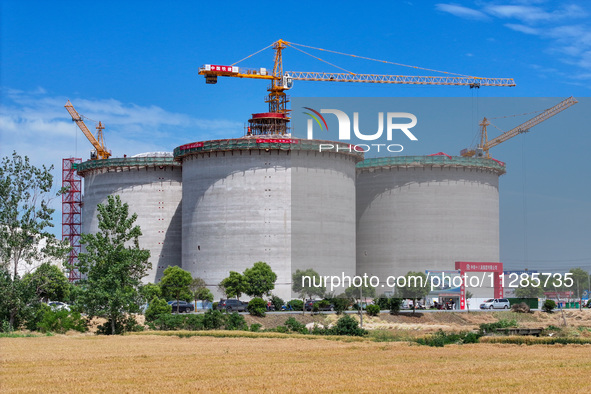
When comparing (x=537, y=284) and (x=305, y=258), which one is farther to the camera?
(x=537, y=284)

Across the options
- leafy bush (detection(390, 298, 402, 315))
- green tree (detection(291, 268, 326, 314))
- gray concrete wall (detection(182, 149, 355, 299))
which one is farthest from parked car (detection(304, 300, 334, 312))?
gray concrete wall (detection(182, 149, 355, 299))

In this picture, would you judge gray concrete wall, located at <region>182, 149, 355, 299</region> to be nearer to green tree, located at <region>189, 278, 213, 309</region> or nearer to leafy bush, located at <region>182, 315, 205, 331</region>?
green tree, located at <region>189, 278, 213, 309</region>

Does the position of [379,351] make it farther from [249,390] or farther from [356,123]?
[356,123]

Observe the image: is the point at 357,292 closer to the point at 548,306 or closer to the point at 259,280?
the point at 259,280

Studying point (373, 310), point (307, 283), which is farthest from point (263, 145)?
point (373, 310)

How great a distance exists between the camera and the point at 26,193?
209 feet

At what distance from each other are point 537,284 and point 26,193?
101m

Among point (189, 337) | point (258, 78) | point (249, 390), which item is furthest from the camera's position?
point (258, 78)

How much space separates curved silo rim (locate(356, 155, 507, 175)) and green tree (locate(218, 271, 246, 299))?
40.9m

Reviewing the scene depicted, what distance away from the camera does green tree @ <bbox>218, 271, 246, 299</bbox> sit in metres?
109

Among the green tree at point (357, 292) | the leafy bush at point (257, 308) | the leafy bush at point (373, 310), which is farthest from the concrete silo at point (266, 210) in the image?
the leafy bush at point (257, 308)

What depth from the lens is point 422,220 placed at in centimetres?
13675

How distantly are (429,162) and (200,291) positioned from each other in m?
49.3

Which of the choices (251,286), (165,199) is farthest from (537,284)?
(165,199)
